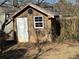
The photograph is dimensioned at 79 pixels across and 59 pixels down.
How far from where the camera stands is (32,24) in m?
25.2

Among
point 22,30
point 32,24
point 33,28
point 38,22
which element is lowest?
point 22,30

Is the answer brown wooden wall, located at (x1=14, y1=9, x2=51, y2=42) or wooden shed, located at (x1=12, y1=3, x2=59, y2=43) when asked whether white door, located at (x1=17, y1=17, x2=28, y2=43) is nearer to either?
wooden shed, located at (x1=12, y1=3, x2=59, y2=43)

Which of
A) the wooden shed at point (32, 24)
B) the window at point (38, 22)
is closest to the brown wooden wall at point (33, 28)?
the wooden shed at point (32, 24)

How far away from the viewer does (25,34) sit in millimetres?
25266

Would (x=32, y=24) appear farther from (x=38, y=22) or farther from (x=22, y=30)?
(x=22, y=30)

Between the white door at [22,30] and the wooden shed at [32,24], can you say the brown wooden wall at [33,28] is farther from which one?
the white door at [22,30]

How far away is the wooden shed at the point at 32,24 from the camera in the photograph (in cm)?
2491

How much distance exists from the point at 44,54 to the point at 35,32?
→ 24.8 ft

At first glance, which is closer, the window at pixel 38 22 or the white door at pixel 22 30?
the window at pixel 38 22

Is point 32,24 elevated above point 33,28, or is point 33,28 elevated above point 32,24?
point 32,24

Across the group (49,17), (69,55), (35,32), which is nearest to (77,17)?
(49,17)

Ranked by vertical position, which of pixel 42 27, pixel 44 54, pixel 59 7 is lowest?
pixel 44 54

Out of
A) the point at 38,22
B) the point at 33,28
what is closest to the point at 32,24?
the point at 33,28

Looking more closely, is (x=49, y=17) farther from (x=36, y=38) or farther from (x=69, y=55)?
(x=69, y=55)
